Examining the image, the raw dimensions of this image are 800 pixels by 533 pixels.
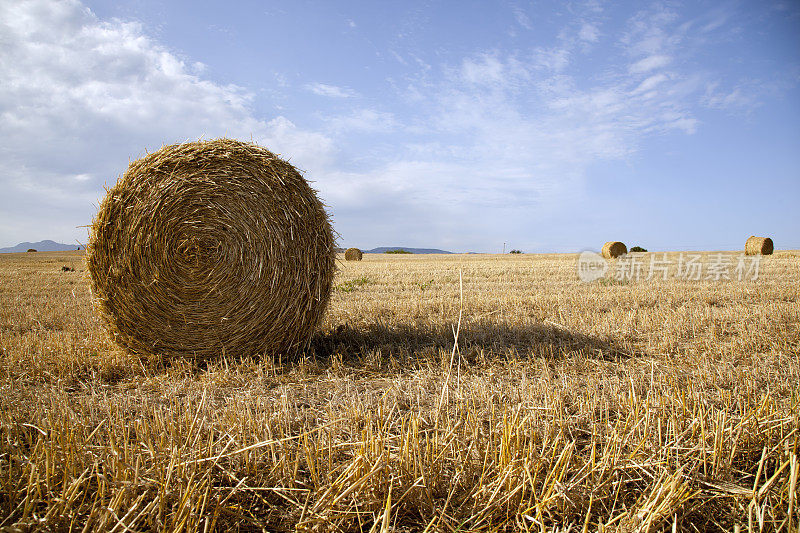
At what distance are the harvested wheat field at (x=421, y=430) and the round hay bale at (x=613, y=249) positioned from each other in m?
17.6

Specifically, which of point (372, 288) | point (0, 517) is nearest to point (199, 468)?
point (0, 517)

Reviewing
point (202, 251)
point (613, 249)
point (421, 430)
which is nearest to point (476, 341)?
point (421, 430)

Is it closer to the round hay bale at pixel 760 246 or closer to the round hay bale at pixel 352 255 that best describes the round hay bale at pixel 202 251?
the round hay bale at pixel 352 255

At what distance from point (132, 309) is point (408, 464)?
3.79 metres

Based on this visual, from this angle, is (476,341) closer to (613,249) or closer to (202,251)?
(202,251)

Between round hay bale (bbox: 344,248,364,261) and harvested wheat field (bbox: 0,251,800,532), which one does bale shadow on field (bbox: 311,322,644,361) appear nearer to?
harvested wheat field (bbox: 0,251,800,532)

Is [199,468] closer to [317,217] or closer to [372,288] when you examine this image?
[317,217]

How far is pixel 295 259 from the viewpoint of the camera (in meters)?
4.65

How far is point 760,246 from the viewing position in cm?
2170

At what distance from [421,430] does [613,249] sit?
76.7 feet

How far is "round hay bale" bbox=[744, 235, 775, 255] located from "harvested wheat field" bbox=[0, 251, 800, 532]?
19.9 metres

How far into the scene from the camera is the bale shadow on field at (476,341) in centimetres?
462

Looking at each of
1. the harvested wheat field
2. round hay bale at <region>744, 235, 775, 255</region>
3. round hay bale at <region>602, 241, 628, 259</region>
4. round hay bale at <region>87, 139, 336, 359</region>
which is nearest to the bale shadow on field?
the harvested wheat field

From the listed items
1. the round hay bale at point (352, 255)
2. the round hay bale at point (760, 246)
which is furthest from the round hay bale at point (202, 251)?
the round hay bale at point (760, 246)
